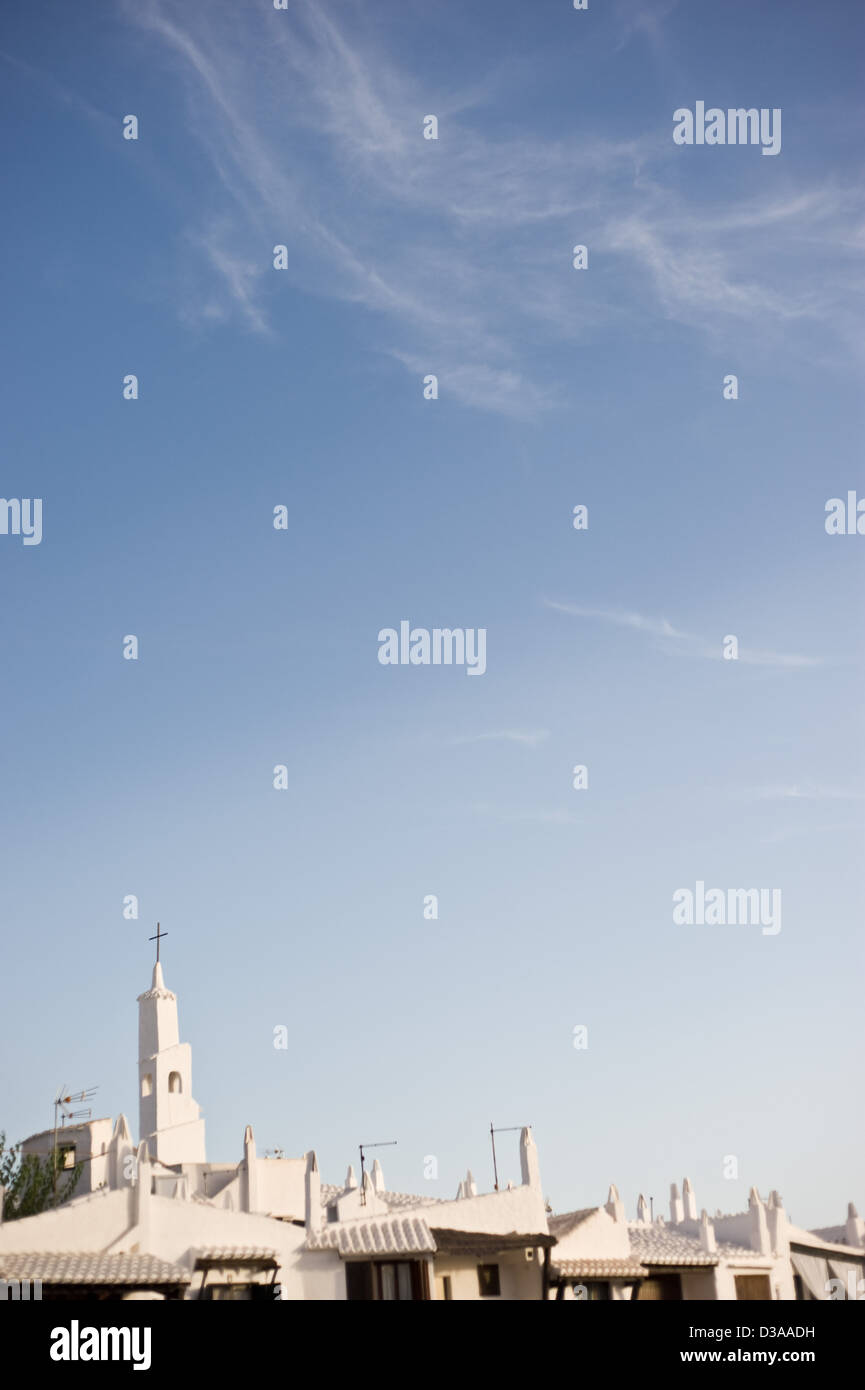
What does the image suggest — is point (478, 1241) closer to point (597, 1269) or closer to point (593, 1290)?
point (597, 1269)

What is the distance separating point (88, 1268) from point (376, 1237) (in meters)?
7.82

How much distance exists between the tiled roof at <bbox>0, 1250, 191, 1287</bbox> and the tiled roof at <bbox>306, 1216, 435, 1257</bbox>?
419 centimetres

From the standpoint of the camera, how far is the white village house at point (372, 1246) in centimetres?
3173

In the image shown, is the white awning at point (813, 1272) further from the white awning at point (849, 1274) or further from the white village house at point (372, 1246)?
the white awning at point (849, 1274)

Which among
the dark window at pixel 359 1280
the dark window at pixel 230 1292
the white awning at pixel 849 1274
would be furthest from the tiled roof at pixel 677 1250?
the dark window at pixel 230 1292

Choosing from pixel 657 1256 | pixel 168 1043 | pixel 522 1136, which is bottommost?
pixel 657 1256

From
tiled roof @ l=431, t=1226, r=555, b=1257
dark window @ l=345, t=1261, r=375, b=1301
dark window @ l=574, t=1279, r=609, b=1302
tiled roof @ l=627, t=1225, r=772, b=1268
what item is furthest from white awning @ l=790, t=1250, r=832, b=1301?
dark window @ l=345, t=1261, r=375, b=1301

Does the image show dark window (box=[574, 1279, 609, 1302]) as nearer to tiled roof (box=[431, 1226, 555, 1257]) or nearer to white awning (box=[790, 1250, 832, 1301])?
tiled roof (box=[431, 1226, 555, 1257])

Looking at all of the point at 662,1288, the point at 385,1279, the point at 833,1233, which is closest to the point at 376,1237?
the point at 385,1279

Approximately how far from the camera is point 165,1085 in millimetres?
65688
